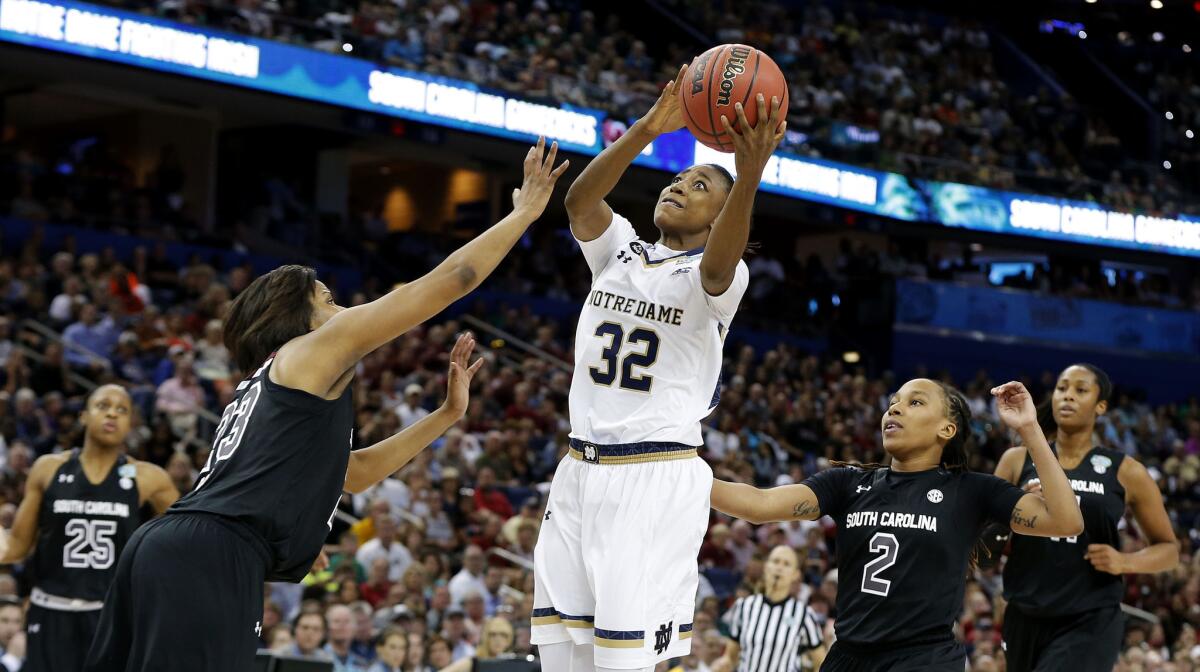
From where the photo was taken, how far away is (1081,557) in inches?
253

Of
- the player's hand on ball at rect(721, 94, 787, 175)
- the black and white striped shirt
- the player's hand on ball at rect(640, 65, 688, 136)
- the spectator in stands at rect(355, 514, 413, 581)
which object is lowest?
the black and white striped shirt

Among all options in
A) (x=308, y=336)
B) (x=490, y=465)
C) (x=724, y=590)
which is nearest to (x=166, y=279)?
(x=490, y=465)

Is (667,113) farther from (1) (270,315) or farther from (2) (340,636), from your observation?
(2) (340,636)

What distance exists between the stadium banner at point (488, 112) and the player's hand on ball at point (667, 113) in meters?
13.7

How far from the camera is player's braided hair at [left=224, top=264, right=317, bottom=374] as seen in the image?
4328 millimetres

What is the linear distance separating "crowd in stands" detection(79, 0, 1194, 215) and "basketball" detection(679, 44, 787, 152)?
45.7ft

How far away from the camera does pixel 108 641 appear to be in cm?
401

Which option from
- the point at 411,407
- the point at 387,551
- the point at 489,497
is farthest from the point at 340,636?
the point at 411,407

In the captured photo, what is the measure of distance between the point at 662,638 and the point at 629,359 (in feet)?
3.08

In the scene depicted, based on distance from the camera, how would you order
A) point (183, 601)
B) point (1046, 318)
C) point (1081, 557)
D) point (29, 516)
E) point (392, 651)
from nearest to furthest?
1. point (183, 601)
2. point (1081, 557)
3. point (29, 516)
4. point (392, 651)
5. point (1046, 318)

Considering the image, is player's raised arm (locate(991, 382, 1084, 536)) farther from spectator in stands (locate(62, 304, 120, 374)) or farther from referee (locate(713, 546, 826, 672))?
spectator in stands (locate(62, 304, 120, 374))

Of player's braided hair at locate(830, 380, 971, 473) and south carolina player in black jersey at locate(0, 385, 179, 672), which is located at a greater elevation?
player's braided hair at locate(830, 380, 971, 473)

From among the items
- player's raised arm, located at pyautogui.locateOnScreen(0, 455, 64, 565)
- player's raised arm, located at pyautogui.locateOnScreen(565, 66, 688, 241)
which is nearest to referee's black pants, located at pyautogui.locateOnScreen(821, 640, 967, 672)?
player's raised arm, located at pyautogui.locateOnScreen(565, 66, 688, 241)

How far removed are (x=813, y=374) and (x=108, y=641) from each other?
1939cm
